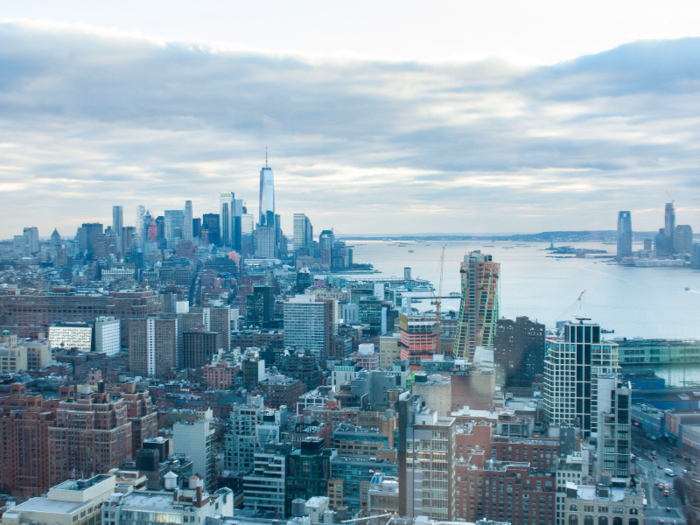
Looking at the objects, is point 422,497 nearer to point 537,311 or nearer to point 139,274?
point 537,311

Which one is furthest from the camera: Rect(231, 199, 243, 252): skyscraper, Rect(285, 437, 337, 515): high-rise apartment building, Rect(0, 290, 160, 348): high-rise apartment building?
Rect(231, 199, 243, 252): skyscraper

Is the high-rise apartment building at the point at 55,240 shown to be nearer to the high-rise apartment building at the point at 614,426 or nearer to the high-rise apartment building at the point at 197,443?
the high-rise apartment building at the point at 197,443

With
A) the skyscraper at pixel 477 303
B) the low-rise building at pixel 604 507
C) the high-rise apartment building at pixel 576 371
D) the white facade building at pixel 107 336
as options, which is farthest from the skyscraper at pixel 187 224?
the low-rise building at pixel 604 507

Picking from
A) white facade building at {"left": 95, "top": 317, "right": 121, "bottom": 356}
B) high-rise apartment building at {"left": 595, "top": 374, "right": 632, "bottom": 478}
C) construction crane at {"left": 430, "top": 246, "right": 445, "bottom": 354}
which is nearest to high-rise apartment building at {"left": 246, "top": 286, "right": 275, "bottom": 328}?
white facade building at {"left": 95, "top": 317, "right": 121, "bottom": 356}

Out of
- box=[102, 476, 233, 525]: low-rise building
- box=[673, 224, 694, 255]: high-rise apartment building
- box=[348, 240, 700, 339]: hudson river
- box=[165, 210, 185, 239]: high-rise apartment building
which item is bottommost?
box=[102, 476, 233, 525]: low-rise building

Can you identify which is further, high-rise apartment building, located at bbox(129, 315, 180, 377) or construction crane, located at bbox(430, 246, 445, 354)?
high-rise apartment building, located at bbox(129, 315, 180, 377)

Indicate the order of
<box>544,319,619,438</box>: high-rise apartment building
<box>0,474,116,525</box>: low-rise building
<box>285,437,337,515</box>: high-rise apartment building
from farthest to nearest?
<box>544,319,619,438</box>: high-rise apartment building < <box>285,437,337,515</box>: high-rise apartment building < <box>0,474,116,525</box>: low-rise building

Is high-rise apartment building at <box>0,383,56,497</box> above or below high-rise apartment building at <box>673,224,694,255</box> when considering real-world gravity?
below

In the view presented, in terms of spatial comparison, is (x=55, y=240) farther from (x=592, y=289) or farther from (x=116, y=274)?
(x=592, y=289)

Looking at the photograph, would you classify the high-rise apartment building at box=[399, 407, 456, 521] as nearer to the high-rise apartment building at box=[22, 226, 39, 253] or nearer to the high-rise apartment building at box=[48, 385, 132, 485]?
the high-rise apartment building at box=[48, 385, 132, 485]
